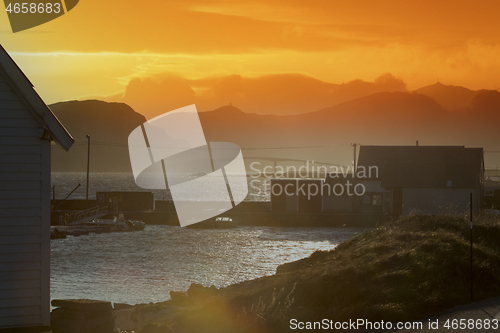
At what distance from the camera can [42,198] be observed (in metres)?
9.32

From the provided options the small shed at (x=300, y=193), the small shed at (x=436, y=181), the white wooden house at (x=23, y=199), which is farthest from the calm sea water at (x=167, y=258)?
the white wooden house at (x=23, y=199)

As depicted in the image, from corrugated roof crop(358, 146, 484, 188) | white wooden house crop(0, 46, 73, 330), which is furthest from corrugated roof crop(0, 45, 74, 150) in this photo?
corrugated roof crop(358, 146, 484, 188)

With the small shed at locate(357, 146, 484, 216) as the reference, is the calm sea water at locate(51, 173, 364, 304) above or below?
below

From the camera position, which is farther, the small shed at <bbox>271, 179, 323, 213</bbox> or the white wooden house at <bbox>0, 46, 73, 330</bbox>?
the small shed at <bbox>271, 179, 323, 213</bbox>

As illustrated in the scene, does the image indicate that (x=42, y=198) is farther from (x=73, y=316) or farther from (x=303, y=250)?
(x=303, y=250)

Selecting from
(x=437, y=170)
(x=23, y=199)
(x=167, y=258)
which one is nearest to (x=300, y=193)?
(x=437, y=170)

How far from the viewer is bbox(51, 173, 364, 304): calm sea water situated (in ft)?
90.5

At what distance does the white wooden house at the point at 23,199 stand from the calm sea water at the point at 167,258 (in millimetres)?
14837

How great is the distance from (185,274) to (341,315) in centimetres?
2208

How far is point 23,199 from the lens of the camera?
9234 mm

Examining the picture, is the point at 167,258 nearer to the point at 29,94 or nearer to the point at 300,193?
the point at 300,193

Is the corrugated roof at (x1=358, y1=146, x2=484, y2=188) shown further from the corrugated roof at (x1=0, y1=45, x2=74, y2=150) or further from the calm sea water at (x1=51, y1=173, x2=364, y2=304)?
the corrugated roof at (x1=0, y1=45, x2=74, y2=150)

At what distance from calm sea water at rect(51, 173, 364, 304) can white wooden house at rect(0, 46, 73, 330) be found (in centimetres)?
1484

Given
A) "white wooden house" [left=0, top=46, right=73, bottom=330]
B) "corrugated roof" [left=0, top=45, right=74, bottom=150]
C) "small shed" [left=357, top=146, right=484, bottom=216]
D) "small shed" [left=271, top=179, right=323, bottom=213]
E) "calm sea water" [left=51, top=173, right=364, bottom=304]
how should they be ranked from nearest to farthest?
"white wooden house" [left=0, top=46, right=73, bottom=330], "corrugated roof" [left=0, top=45, right=74, bottom=150], "calm sea water" [left=51, top=173, right=364, bottom=304], "small shed" [left=357, top=146, right=484, bottom=216], "small shed" [left=271, top=179, right=323, bottom=213]
